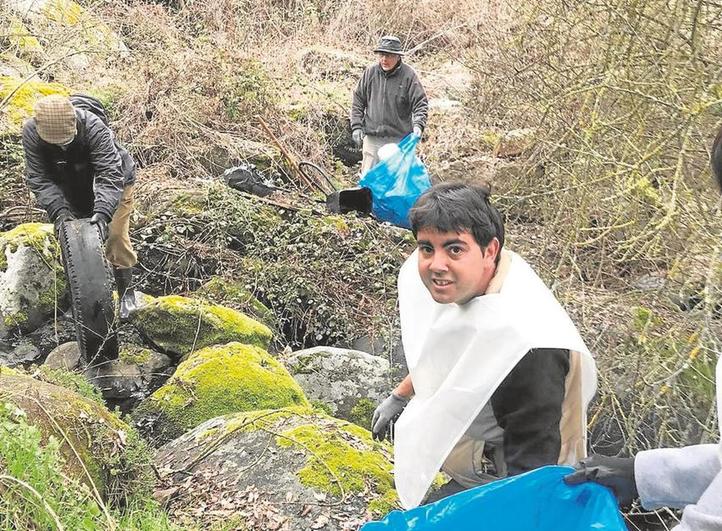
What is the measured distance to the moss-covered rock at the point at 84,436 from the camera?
280 cm

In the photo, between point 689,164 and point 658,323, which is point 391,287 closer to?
point 658,323

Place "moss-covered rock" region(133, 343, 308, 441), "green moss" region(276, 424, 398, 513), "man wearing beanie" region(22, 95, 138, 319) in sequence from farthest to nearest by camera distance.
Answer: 1. "man wearing beanie" region(22, 95, 138, 319)
2. "moss-covered rock" region(133, 343, 308, 441)
3. "green moss" region(276, 424, 398, 513)

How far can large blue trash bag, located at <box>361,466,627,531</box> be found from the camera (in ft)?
5.72

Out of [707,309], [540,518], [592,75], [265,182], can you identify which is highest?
[592,75]

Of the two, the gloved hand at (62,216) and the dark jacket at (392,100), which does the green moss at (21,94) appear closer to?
the gloved hand at (62,216)

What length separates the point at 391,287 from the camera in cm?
718

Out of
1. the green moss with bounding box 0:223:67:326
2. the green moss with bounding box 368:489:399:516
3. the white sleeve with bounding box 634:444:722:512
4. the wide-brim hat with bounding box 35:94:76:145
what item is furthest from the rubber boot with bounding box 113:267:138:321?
the white sleeve with bounding box 634:444:722:512

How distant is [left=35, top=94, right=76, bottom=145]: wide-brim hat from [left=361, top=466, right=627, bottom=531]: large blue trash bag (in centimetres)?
389

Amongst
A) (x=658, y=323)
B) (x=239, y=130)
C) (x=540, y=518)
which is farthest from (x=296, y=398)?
(x=239, y=130)

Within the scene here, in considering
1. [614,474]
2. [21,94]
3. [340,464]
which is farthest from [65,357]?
[614,474]

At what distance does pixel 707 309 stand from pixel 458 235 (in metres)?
1.19

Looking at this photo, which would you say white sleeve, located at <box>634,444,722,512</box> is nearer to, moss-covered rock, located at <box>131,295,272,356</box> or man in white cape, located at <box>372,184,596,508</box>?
man in white cape, located at <box>372,184,596,508</box>

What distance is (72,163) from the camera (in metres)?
5.42

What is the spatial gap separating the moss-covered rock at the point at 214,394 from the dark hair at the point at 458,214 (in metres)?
2.50
